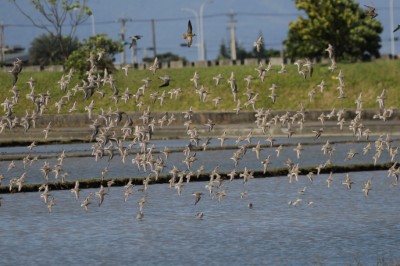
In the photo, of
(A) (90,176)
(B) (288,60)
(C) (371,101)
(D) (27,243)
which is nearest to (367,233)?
(D) (27,243)

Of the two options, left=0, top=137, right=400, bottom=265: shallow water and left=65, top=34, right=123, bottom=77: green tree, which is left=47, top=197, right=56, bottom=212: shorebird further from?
left=65, top=34, right=123, bottom=77: green tree

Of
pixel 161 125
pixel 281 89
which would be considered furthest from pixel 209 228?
pixel 281 89

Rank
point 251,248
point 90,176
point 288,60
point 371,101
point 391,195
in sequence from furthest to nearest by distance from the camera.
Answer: point 288,60, point 371,101, point 90,176, point 391,195, point 251,248

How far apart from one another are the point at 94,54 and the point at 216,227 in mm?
61759

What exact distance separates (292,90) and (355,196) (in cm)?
Answer: 5519

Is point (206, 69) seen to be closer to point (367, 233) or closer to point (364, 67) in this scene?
point (364, 67)

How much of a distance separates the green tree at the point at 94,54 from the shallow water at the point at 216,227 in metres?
50.4

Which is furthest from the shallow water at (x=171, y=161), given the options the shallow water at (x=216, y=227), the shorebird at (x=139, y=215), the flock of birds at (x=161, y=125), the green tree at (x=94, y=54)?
the green tree at (x=94, y=54)

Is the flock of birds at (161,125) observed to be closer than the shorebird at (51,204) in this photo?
No

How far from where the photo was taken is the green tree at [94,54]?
89812mm

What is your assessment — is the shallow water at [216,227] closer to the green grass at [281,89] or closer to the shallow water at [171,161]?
the shallow water at [171,161]

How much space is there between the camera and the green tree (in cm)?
8981

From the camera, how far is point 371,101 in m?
82.8

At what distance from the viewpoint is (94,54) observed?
8744 cm
